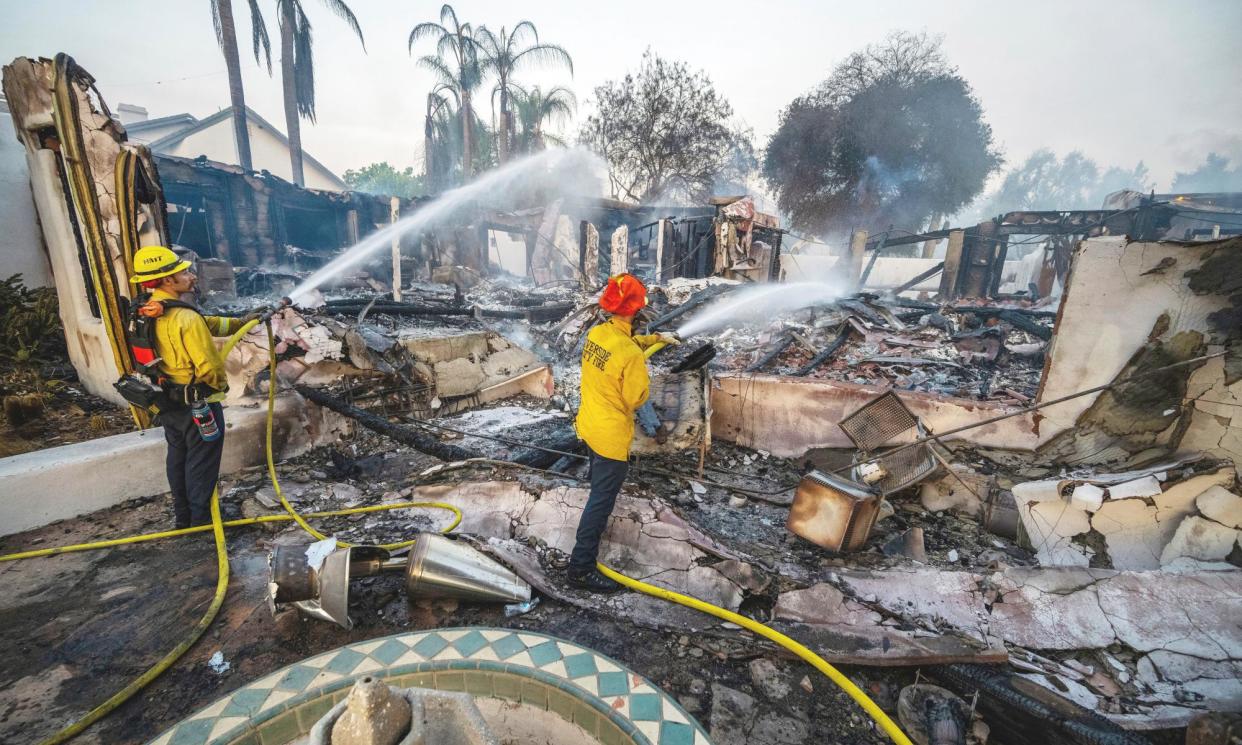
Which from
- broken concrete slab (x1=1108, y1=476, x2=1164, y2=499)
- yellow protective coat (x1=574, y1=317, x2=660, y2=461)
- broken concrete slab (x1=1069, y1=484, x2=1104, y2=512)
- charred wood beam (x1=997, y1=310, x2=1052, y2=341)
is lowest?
broken concrete slab (x1=1069, y1=484, x2=1104, y2=512)

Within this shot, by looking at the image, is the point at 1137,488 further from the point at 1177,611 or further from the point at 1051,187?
the point at 1051,187

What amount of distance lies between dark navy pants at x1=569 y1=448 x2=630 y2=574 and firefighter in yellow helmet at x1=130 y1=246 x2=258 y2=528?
2689 millimetres

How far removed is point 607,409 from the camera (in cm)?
327

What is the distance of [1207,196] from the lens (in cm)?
2009

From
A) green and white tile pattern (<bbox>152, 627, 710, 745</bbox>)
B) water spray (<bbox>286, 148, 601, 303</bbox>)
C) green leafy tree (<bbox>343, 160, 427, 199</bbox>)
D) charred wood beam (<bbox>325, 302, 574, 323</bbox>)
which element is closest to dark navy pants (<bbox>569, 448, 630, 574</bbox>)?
green and white tile pattern (<bbox>152, 627, 710, 745</bbox>)

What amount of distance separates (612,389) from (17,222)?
9.71m

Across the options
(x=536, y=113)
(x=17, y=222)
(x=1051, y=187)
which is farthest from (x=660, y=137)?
(x=1051, y=187)

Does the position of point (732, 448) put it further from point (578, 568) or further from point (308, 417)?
point (308, 417)

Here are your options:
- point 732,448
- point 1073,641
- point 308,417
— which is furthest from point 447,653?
point 732,448

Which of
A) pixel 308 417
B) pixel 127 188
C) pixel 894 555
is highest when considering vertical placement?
pixel 127 188

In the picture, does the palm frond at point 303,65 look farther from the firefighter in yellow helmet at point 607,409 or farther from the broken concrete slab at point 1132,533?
the broken concrete slab at point 1132,533

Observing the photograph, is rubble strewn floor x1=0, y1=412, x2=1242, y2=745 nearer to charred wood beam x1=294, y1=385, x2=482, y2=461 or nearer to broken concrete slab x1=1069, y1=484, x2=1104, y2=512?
broken concrete slab x1=1069, y1=484, x2=1104, y2=512

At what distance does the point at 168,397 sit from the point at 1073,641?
598cm

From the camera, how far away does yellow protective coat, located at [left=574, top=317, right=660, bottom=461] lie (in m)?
3.22
